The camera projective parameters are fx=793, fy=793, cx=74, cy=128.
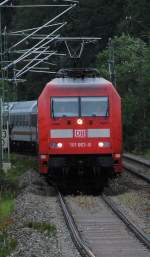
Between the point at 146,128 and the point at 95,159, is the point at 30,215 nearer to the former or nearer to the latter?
the point at 95,159

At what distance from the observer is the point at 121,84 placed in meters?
57.1

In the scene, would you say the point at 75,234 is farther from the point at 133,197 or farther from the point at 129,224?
the point at 133,197

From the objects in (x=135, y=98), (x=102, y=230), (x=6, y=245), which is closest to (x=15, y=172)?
(x=102, y=230)

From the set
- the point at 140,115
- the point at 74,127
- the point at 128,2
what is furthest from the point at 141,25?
the point at 74,127

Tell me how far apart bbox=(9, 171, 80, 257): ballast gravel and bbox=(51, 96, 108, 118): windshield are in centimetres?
244

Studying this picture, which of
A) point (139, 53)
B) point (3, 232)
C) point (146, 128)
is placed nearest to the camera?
point (3, 232)

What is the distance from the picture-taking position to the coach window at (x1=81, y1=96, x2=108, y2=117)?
22798 mm

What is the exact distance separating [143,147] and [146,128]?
4.21 ft

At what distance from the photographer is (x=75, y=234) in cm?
1442

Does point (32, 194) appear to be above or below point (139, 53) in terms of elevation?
below

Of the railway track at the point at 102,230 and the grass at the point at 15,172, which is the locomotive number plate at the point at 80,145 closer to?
the railway track at the point at 102,230

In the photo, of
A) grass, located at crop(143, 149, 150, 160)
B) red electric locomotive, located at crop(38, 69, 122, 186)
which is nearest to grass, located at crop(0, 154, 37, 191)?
red electric locomotive, located at crop(38, 69, 122, 186)

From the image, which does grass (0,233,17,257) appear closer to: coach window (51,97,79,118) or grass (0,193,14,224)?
grass (0,193,14,224)

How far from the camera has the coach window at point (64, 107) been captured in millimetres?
22703
